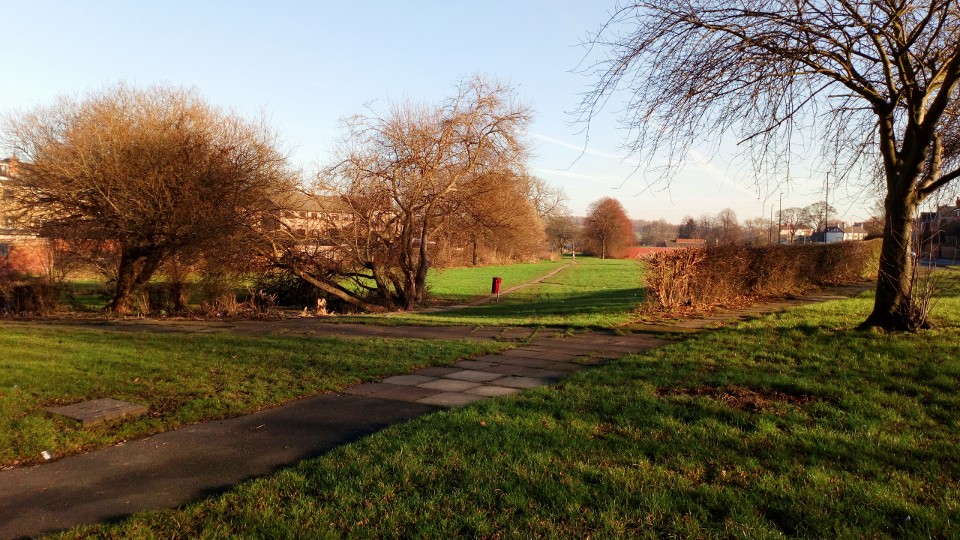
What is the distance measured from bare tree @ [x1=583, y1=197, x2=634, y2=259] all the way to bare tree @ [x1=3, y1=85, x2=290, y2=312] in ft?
247

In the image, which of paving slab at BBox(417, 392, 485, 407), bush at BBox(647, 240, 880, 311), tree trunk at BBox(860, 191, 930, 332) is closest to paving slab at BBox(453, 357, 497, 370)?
paving slab at BBox(417, 392, 485, 407)

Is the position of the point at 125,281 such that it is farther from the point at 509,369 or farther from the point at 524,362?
the point at 509,369

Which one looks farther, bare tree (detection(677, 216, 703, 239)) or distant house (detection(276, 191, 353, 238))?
bare tree (detection(677, 216, 703, 239))

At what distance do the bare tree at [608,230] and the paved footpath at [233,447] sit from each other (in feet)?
270

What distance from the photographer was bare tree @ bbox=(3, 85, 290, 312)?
50.5 ft

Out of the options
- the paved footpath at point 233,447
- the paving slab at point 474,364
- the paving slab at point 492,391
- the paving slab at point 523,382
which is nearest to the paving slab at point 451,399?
the paved footpath at point 233,447

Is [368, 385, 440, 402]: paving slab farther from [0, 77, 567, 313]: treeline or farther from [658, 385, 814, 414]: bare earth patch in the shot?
[0, 77, 567, 313]: treeline

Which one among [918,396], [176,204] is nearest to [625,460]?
[918,396]

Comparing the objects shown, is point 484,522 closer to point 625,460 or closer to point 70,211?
point 625,460

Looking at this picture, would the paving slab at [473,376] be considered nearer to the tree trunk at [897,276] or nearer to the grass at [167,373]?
the grass at [167,373]

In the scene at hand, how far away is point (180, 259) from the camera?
17.0 metres

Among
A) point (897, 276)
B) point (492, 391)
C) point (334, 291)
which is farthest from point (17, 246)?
point (897, 276)

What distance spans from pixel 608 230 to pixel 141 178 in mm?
77658

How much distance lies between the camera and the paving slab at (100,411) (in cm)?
526
